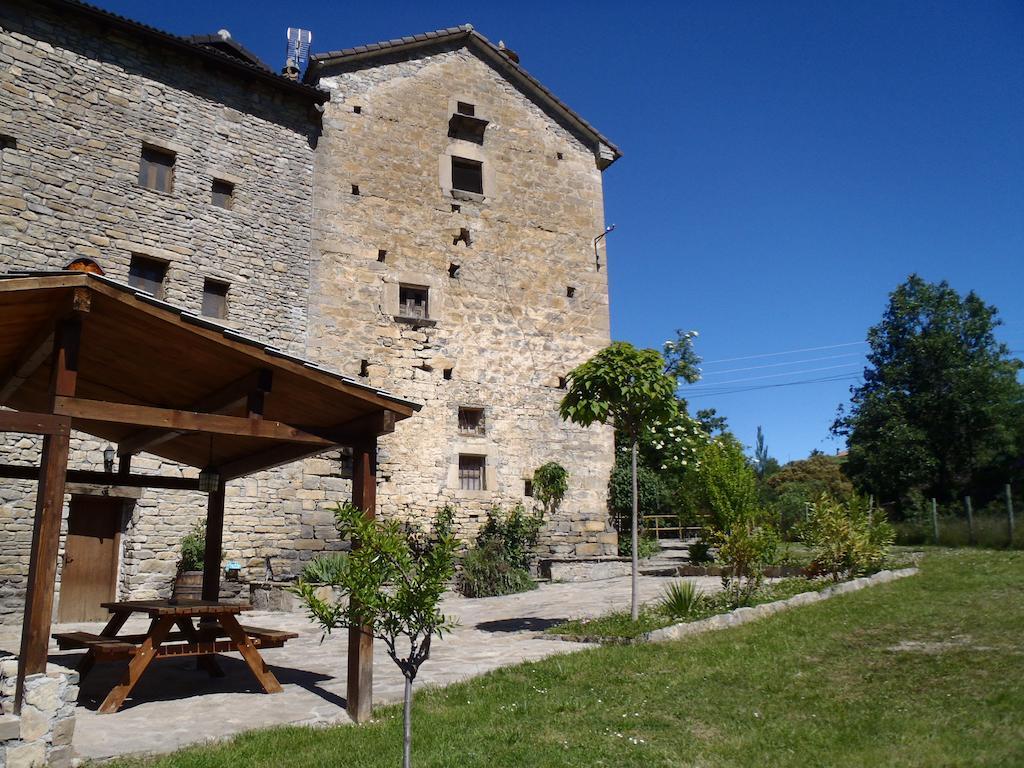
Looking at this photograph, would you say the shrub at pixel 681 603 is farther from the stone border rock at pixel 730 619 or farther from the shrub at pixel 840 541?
the shrub at pixel 840 541

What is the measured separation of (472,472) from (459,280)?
14.3ft

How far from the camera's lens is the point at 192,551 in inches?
504

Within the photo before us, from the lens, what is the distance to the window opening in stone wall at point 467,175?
58.3 ft

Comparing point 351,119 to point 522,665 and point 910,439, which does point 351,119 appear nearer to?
point 522,665

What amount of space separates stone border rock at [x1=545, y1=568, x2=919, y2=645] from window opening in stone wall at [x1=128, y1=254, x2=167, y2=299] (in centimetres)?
974

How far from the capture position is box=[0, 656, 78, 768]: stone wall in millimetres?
4430

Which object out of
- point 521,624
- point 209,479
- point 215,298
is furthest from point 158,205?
point 521,624

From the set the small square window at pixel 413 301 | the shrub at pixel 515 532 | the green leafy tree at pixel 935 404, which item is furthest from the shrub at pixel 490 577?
the green leafy tree at pixel 935 404

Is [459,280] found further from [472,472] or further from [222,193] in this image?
[222,193]

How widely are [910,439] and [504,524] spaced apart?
18.1 metres

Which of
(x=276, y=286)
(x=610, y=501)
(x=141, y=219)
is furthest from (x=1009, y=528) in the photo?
(x=141, y=219)

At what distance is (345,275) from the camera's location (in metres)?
15.8

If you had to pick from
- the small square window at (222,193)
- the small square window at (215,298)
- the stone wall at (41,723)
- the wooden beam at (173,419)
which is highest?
the small square window at (222,193)

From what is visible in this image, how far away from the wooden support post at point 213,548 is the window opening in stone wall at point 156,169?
825 cm
